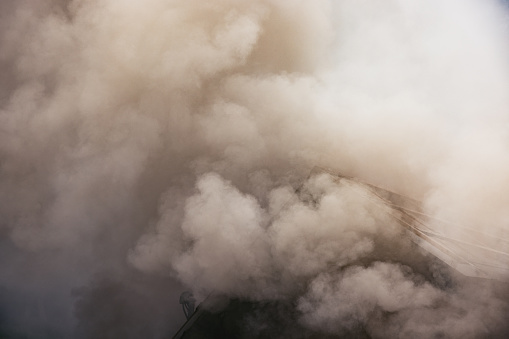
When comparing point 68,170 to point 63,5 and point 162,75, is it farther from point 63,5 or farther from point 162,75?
point 63,5

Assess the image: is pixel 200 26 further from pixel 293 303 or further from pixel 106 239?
pixel 293 303

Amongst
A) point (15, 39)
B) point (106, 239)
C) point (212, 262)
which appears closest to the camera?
point (212, 262)

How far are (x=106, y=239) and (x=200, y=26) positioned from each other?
3999 millimetres

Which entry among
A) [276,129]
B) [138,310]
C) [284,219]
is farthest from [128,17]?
[138,310]

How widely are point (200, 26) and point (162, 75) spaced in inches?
41.3

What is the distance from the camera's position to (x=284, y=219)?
3930 mm

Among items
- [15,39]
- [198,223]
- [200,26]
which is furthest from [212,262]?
[15,39]

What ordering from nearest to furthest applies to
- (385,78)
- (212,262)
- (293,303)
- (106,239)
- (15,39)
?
(293,303), (212,262), (15,39), (106,239), (385,78)

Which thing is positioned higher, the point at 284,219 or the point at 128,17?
A: the point at 128,17

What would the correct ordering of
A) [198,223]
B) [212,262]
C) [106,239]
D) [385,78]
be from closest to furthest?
1. [212,262]
2. [198,223]
3. [106,239]
4. [385,78]

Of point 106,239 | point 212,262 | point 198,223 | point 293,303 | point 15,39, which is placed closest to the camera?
point 293,303

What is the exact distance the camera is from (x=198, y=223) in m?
4.05

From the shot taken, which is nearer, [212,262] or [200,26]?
[212,262]

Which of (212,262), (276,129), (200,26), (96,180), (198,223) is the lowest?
(212,262)
